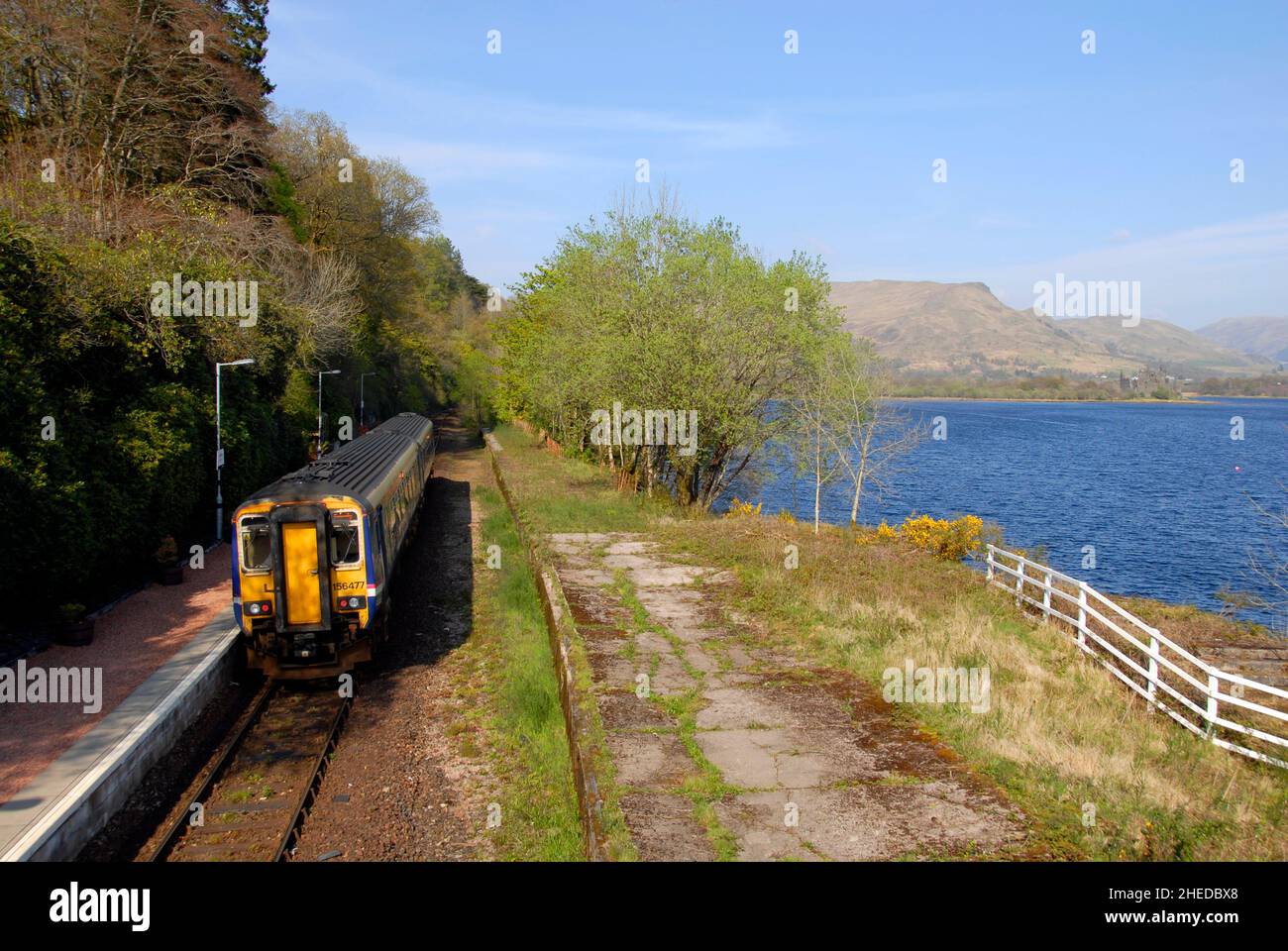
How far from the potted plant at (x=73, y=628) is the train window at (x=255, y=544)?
332cm

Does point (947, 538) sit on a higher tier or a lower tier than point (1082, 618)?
higher

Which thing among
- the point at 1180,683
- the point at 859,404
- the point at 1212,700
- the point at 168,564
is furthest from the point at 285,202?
the point at 1212,700

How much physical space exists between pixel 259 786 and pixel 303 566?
11.4 ft

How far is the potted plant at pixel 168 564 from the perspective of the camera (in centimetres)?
1717

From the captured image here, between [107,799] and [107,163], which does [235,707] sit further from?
[107,163]

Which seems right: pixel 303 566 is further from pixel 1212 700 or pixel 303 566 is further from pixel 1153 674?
pixel 1212 700

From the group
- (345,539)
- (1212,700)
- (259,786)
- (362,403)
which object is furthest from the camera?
(362,403)

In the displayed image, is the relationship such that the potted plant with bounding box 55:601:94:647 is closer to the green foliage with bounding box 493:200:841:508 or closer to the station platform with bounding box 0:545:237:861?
the station platform with bounding box 0:545:237:861

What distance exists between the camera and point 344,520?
12.8m

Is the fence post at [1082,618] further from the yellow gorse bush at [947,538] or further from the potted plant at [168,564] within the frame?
the potted plant at [168,564]

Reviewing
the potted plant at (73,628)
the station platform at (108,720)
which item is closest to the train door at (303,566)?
the station platform at (108,720)

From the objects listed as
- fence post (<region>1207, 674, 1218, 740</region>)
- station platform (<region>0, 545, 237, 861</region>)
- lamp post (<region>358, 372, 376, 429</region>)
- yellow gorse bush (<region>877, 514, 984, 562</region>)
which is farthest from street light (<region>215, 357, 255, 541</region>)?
lamp post (<region>358, 372, 376, 429</region>)

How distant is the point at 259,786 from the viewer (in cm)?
989
